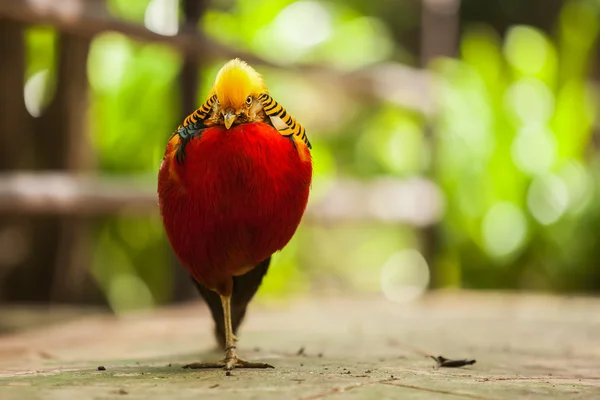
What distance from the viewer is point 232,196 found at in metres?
1.92

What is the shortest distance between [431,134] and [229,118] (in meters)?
4.09

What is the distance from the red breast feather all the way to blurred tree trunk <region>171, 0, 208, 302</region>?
239 cm

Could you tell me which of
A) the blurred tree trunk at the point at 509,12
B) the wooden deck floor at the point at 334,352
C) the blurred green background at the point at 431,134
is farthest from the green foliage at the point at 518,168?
the blurred tree trunk at the point at 509,12

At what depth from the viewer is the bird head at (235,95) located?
75.4 inches

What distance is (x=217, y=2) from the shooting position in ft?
26.2

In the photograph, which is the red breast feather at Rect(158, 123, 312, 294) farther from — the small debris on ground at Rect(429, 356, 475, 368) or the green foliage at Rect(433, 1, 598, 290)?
the green foliage at Rect(433, 1, 598, 290)

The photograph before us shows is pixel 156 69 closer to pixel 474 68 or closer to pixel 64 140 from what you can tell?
pixel 64 140

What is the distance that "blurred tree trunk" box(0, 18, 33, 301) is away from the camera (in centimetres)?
439

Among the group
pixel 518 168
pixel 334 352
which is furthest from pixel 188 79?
pixel 518 168

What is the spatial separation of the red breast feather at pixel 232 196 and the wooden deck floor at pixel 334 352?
293mm

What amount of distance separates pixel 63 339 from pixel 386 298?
8.44ft

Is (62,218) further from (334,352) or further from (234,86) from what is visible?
(234,86)

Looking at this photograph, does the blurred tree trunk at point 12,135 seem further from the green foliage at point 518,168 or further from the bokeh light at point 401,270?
the bokeh light at point 401,270

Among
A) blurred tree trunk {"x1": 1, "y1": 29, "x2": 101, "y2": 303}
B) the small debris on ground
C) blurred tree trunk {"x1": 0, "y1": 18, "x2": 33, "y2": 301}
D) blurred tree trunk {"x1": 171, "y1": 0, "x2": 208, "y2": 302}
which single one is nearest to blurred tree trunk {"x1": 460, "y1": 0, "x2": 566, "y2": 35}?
blurred tree trunk {"x1": 171, "y1": 0, "x2": 208, "y2": 302}
